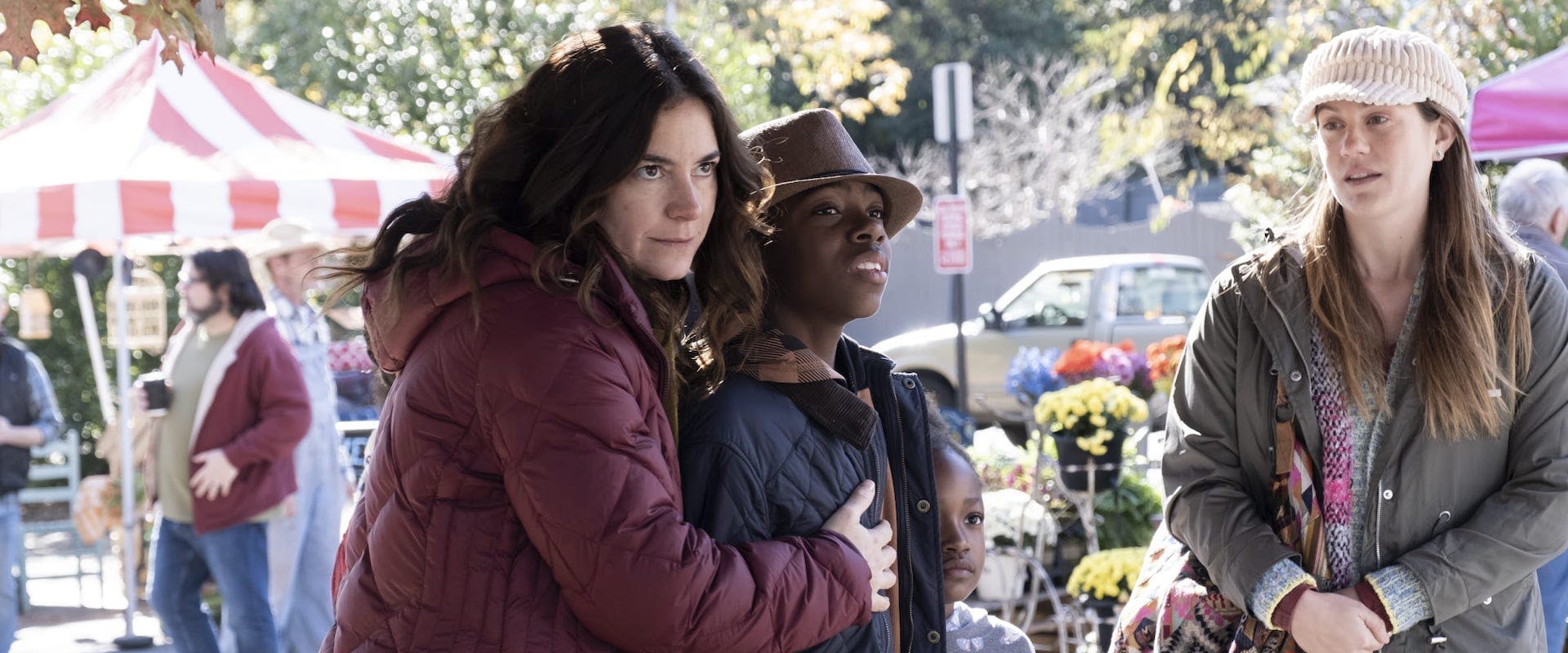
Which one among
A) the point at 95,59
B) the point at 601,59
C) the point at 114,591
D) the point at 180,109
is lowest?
the point at 114,591

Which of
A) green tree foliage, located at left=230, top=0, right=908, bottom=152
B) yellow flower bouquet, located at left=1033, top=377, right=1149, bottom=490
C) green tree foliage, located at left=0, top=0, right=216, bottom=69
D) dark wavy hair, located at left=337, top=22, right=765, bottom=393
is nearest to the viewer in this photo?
dark wavy hair, located at left=337, top=22, right=765, bottom=393

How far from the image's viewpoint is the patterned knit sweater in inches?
96.6

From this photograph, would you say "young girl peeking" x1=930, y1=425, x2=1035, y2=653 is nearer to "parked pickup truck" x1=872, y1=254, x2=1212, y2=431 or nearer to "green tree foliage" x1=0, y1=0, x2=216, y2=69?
"green tree foliage" x1=0, y1=0, x2=216, y2=69

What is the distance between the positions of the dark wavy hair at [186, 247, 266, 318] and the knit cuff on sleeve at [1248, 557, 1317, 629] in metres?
4.33

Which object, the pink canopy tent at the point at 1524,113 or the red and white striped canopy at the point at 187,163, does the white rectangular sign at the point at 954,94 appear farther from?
the pink canopy tent at the point at 1524,113

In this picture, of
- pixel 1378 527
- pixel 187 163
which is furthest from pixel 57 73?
pixel 1378 527

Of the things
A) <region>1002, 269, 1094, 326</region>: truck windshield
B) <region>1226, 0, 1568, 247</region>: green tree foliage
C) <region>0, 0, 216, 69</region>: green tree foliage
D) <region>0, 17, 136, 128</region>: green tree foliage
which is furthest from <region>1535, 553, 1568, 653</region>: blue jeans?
<region>0, 17, 136, 128</region>: green tree foliage

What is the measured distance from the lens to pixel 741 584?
1.78 metres

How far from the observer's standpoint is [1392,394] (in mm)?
2475

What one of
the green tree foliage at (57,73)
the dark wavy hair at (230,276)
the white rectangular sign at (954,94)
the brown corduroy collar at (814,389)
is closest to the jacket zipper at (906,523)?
the brown corduroy collar at (814,389)

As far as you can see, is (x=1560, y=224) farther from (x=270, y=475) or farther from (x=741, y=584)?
(x=270, y=475)

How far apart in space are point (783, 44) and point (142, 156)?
11.0 meters

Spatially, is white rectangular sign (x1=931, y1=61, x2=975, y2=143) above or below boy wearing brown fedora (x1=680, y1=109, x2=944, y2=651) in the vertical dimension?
above

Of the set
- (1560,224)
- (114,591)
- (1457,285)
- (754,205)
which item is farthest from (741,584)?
(114,591)
